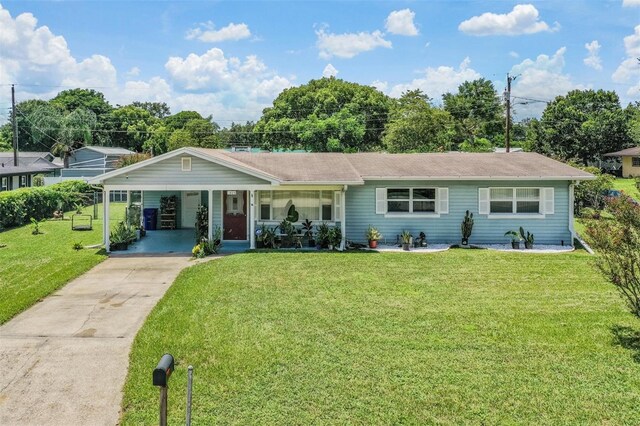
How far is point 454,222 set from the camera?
1700 centimetres

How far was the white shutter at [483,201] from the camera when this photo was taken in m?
16.9

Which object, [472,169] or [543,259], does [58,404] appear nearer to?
[543,259]

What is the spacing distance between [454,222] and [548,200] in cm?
332

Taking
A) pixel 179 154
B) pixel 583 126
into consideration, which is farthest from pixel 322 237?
pixel 583 126

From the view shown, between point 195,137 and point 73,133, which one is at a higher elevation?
point 73,133

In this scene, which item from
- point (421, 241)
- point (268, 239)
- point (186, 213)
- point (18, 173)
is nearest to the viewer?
point (268, 239)

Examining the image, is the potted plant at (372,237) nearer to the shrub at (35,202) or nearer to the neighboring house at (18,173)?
the shrub at (35,202)

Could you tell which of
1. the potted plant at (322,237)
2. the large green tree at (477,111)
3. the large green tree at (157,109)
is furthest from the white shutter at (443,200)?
the large green tree at (157,109)

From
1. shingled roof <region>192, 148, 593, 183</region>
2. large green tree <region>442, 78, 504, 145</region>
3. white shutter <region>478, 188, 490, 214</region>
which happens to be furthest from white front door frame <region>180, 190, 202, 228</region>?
large green tree <region>442, 78, 504, 145</region>

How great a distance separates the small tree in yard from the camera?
7.18 meters

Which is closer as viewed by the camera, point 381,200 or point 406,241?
point 406,241

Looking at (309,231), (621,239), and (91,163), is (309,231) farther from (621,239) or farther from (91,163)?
(91,163)

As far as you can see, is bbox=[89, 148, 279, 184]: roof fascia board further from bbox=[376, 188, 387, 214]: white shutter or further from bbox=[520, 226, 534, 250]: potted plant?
bbox=[520, 226, 534, 250]: potted plant

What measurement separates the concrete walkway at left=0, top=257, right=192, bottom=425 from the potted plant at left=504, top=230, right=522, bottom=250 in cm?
1131
